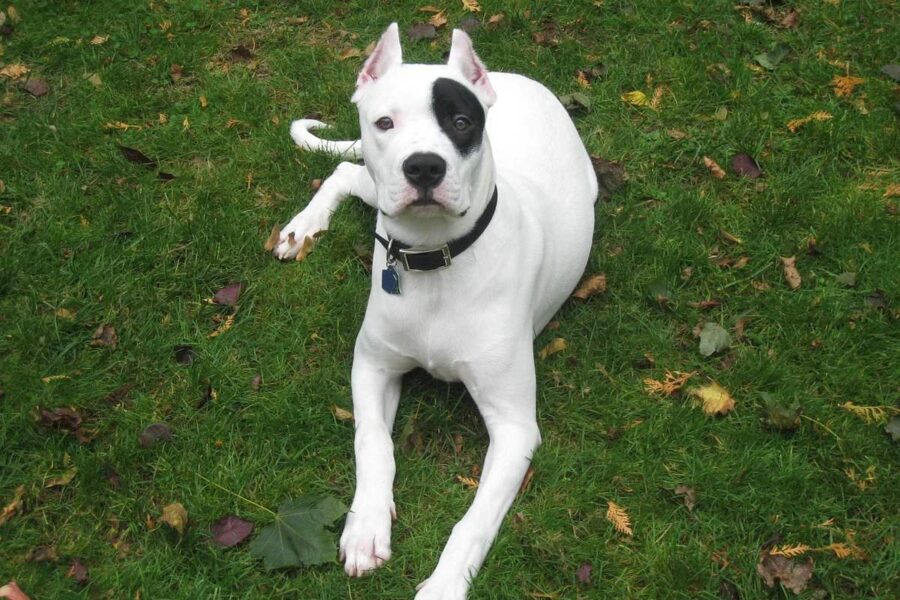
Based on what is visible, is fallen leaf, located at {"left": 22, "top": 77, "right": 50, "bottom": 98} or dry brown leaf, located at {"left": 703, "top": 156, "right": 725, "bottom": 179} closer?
dry brown leaf, located at {"left": 703, "top": 156, "right": 725, "bottom": 179}

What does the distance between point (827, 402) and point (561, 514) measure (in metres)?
1.25

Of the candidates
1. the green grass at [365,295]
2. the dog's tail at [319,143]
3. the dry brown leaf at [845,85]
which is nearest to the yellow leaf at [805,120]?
the green grass at [365,295]

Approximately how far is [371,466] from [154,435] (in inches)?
35.8

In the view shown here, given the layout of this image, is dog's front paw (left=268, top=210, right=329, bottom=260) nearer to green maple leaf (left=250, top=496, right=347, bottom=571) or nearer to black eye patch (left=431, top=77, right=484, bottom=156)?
green maple leaf (left=250, top=496, right=347, bottom=571)

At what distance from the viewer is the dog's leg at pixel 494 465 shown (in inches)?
118

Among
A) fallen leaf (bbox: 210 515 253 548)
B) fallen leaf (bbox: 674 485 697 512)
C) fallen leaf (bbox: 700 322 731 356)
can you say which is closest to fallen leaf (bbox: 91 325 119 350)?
fallen leaf (bbox: 210 515 253 548)

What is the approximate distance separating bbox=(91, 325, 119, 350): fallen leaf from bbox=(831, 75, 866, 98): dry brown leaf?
4082mm

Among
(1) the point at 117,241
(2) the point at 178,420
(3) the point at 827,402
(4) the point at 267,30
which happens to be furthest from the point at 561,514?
(4) the point at 267,30

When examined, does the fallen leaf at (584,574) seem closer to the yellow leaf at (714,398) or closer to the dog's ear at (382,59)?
the yellow leaf at (714,398)

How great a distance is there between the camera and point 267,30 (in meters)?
5.69

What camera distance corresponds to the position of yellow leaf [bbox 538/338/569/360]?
12.7ft

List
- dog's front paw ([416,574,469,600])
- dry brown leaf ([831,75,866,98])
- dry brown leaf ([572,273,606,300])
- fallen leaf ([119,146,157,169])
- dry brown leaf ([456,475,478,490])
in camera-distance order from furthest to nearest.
A: dry brown leaf ([831,75,866,98])
fallen leaf ([119,146,157,169])
dry brown leaf ([572,273,606,300])
dry brown leaf ([456,475,478,490])
dog's front paw ([416,574,469,600])

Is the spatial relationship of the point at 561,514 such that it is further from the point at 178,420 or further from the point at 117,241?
the point at 117,241

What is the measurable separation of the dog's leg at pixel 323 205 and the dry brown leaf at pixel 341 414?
3.20 feet
